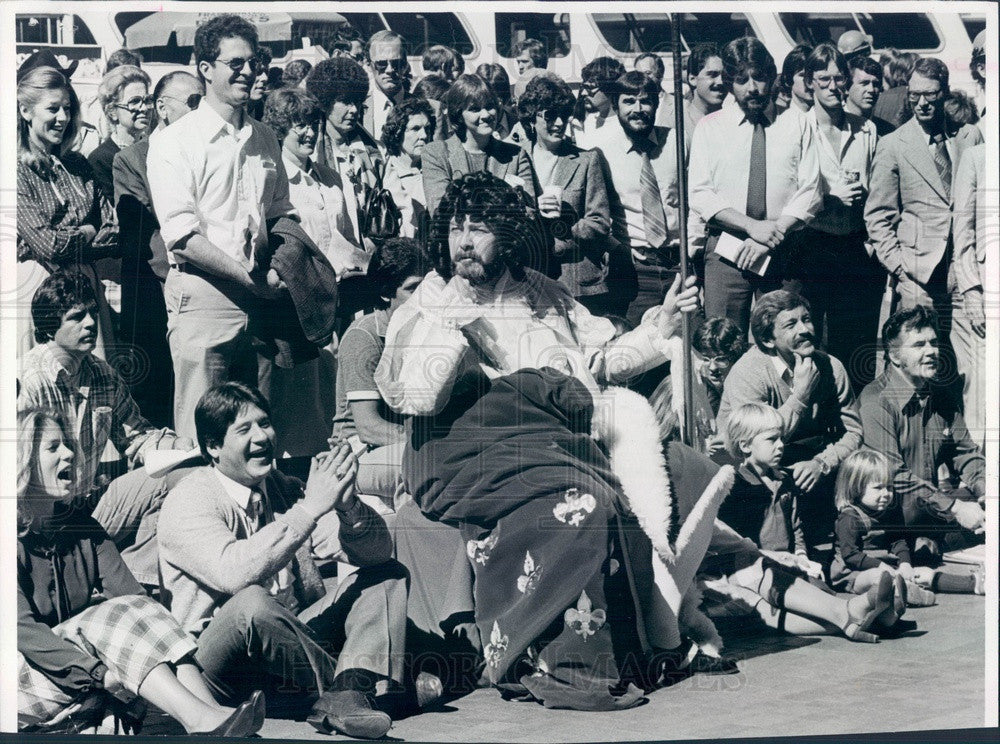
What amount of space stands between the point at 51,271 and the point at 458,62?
6.46 feet

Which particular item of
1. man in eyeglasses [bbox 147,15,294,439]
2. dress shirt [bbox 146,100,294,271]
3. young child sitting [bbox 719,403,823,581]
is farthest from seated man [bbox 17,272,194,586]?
young child sitting [bbox 719,403,823,581]

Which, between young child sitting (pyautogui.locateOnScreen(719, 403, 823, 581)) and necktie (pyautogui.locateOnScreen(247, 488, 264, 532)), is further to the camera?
young child sitting (pyautogui.locateOnScreen(719, 403, 823, 581))

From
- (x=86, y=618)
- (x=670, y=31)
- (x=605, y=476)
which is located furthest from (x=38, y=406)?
(x=670, y=31)

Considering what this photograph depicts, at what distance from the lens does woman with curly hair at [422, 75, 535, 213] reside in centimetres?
568

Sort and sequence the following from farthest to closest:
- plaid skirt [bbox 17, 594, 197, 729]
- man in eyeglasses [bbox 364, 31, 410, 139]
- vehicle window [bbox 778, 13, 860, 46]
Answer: vehicle window [bbox 778, 13, 860, 46]
man in eyeglasses [bbox 364, 31, 410, 139]
plaid skirt [bbox 17, 594, 197, 729]

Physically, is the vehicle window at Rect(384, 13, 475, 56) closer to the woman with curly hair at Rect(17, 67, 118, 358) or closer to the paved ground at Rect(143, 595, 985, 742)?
the woman with curly hair at Rect(17, 67, 118, 358)

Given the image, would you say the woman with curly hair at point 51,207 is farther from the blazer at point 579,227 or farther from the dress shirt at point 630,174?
the dress shirt at point 630,174

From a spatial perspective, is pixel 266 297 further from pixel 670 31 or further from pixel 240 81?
pixel 670 31

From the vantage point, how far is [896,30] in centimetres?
580

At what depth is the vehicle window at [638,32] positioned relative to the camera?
5.73 m

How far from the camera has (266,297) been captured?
563 centimetres

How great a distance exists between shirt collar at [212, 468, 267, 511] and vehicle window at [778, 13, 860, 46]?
3.11 m

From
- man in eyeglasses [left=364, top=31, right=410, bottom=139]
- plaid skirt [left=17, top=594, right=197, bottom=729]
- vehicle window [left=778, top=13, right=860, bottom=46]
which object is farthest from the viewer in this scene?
vehicle window [left=778, top=13, right=860, bottom=46]

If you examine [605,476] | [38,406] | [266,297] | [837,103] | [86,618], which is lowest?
[86,618]
